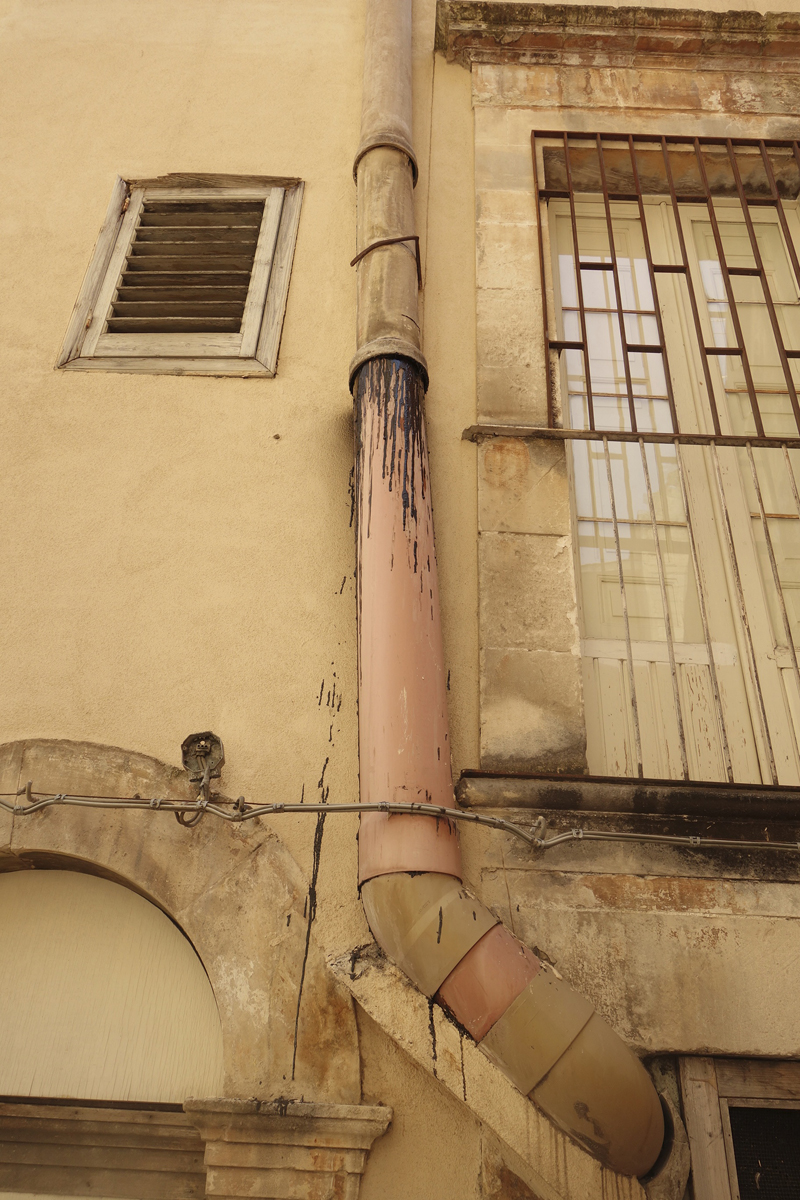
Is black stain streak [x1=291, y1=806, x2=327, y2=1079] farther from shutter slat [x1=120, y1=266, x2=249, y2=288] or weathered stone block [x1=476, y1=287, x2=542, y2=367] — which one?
shutter slat [x1=120, y1=266, x2=249, y2=288]

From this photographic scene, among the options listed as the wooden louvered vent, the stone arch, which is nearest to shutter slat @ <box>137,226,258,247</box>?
the wooden louvered vent

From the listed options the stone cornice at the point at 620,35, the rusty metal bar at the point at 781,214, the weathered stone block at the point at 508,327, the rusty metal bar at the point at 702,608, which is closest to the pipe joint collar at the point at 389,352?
the weathered stone block at the point at 508,327

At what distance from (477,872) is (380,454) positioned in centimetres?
168

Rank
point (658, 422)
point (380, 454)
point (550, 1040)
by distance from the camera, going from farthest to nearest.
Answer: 1. point (658, 422)
2. point (380, 454)
3. point (550, 1040)

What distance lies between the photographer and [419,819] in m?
2.74

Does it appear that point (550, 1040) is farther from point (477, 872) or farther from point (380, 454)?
point (380, 454)

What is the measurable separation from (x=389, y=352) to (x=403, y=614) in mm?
1289

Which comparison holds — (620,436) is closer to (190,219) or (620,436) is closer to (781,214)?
(781,214)

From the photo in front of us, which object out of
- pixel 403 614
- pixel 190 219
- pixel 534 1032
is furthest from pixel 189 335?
pixel 534 1032

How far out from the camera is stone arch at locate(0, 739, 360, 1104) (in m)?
2.65

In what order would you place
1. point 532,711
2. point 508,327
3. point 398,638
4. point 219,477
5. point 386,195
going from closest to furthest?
point 398,638
point 532,711
point 219,477
point 508,327
point 386,195

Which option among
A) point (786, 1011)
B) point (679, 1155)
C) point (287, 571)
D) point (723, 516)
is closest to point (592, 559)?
point (723, 516)

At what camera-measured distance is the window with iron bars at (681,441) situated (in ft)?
11.1

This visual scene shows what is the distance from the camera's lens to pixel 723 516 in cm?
373
